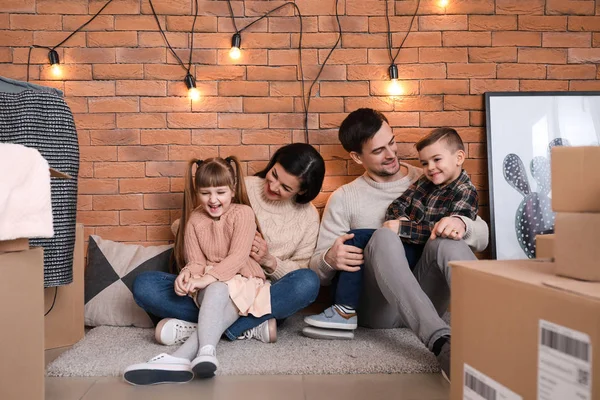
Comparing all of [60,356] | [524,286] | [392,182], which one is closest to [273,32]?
[392,182]

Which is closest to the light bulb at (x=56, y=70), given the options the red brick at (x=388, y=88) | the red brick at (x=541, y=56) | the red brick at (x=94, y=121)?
the red brick at (x=94, y=121)

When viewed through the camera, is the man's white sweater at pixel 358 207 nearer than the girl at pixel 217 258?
No

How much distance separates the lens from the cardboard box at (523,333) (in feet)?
2.00

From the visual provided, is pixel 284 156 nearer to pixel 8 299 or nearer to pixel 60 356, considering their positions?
pixel 60 356

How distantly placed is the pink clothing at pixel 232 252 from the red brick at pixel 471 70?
4.09 ft

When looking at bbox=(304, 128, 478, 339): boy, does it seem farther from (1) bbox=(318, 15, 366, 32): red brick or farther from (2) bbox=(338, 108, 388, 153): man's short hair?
(1) bbox=(318, 15, 366, 32): red brick

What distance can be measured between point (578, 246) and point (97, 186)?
2209 millimetres

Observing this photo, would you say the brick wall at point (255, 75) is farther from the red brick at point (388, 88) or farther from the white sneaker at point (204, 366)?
the white sneaker at point (204, 366)

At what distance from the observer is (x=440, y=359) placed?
1.52 meters

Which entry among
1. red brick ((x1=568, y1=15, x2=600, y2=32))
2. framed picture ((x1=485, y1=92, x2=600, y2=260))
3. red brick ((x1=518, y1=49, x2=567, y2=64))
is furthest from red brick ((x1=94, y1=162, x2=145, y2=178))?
red brick ((x1=568, y1=15, x2=600, y2=32))

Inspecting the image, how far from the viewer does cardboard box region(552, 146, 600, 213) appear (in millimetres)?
697

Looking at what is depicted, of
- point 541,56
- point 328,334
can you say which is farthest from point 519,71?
point 328,334

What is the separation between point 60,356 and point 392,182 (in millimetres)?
1427

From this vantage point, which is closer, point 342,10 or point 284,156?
point 284,156
